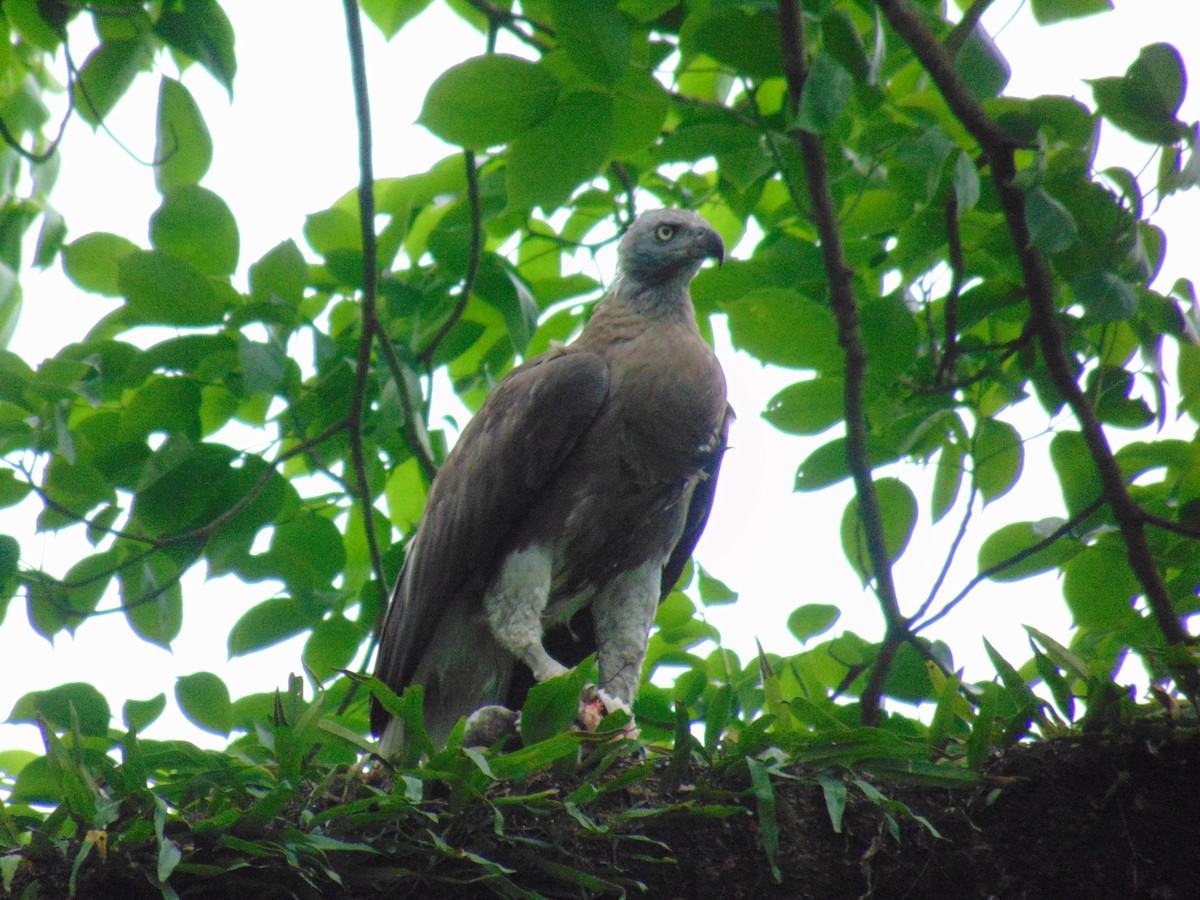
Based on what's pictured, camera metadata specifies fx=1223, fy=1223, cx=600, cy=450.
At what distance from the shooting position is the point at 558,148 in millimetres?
3455

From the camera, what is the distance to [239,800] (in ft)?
8.75

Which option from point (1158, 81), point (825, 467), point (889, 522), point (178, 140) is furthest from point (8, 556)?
point (1158, 81)

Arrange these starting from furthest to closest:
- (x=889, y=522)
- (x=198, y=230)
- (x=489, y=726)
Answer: (x=889, y=522), (x=198, y=230), (x=489, y=726)

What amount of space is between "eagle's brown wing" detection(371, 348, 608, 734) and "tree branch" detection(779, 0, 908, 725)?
3.09ft

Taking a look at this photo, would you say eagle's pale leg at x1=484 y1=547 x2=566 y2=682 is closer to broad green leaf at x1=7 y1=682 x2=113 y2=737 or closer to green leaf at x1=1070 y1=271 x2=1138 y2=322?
broad green leaf at x1=7 y1=682 x2=113 y2=737

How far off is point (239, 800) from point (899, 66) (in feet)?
9.89

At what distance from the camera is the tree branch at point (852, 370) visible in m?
3.72

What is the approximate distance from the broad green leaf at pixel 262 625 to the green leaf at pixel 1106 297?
2715mm

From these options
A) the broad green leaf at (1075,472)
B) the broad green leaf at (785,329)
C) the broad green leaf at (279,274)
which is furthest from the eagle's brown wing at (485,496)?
the broad green leaf at (1075,472)

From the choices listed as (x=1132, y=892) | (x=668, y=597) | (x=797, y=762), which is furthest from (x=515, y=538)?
(x=1132, y=892)

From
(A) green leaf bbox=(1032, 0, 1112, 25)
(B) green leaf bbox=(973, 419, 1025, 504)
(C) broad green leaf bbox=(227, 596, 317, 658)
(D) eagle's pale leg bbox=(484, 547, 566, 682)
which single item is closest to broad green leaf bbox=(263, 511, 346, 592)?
(C) broad green leaf bbox=(227, 596, 317, 658)

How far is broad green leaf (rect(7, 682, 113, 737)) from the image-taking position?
3324mm

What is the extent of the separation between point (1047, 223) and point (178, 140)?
2.63 metres

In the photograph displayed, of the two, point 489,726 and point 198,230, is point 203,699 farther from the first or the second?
point 198,230
